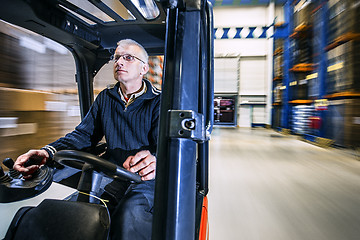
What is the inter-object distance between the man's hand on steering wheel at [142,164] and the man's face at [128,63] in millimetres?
694

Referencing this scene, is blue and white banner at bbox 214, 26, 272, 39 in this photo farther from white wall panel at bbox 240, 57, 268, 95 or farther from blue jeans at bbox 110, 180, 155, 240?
blue jeans at bbox 110, 180, 155, 240

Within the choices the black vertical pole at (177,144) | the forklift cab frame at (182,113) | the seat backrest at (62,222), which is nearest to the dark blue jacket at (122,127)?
the seat backrest at (62,222)

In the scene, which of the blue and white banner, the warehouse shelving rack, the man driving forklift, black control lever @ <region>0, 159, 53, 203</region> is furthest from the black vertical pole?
the blue and white banner

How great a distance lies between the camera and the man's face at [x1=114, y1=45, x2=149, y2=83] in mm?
1534

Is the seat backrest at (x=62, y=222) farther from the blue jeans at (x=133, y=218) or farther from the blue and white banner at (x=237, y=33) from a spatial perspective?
the blue and white banner at (x=237, y=33)

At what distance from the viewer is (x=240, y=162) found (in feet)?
13.1

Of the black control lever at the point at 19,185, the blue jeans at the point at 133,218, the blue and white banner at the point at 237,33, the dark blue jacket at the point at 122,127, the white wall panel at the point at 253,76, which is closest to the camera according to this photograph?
the blue jeans at the point at 133,218

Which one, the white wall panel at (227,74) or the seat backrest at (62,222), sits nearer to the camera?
the seat backrest at (62,222)

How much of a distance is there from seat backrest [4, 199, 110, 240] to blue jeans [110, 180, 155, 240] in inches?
4.1

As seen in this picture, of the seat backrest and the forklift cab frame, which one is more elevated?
the forklift cab frame

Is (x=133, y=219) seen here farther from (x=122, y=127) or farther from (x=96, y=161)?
(x=122, y=127)

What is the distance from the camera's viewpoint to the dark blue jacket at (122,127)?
1.51 meters

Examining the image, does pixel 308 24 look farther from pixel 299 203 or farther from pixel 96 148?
pixel 96 148

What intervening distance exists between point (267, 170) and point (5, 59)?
3.37m
